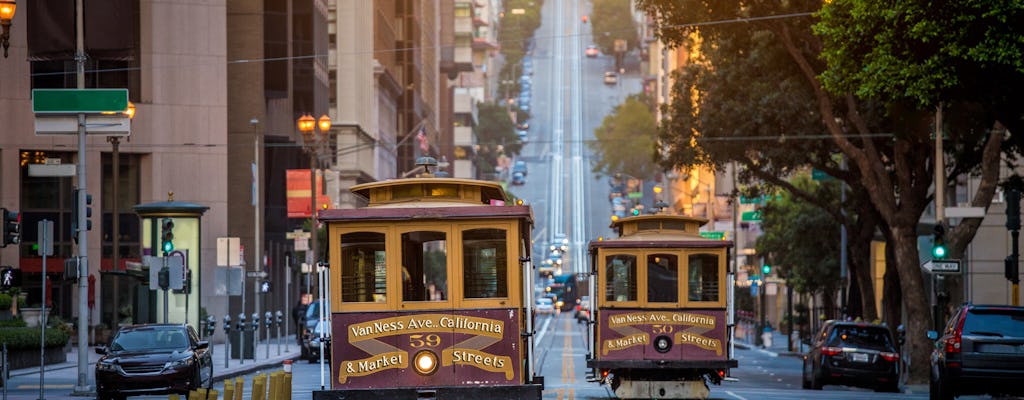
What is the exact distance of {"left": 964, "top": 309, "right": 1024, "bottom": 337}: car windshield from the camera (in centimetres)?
2700

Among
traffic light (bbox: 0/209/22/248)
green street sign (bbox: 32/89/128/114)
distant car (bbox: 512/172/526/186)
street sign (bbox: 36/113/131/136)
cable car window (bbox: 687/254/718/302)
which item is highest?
distant car (bbox: 512/172/526/186)

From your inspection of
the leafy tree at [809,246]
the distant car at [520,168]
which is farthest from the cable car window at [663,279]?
the distant car at [520,168]

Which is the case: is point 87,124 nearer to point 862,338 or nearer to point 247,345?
point 247,345

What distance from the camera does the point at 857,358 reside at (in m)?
34.9

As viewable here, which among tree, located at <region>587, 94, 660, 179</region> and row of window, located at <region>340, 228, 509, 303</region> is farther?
tree, located at <region>587, 94, 660, 179</region>

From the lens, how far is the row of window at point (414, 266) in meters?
18.5

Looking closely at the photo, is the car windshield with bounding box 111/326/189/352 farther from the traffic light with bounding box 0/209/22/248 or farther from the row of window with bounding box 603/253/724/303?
the row of window with bounding box 603/253/724/303

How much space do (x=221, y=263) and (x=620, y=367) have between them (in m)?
19.0

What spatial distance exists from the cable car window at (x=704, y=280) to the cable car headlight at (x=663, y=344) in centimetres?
78

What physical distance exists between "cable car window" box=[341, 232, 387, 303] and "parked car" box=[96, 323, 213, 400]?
10877mm

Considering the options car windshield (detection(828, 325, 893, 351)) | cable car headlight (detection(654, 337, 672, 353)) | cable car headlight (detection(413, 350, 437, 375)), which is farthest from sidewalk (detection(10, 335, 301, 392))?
cable car headlight (detection(413, 350, 437, 375))

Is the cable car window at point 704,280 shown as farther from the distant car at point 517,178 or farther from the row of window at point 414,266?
the distant car at point 517,178

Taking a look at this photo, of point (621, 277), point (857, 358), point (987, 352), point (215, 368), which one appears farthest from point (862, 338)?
point (215, 368)

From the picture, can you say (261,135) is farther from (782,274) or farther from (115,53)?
(782,274)
